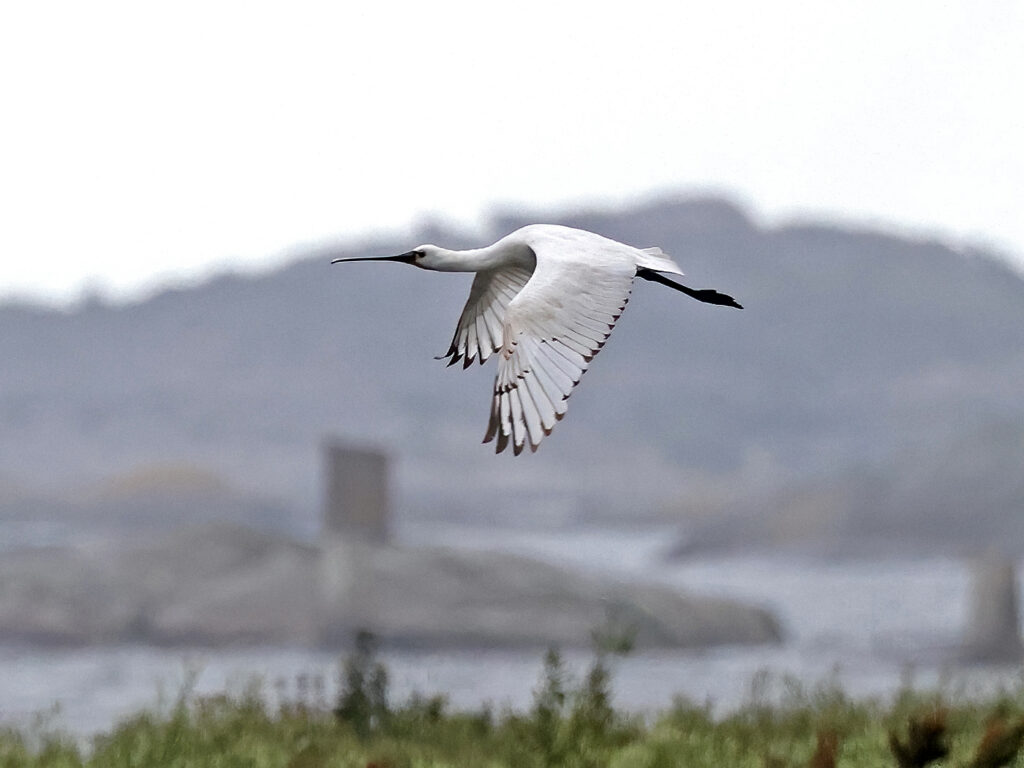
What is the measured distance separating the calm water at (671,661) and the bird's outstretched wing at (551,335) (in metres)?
3.38

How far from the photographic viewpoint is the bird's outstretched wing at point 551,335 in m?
5.40

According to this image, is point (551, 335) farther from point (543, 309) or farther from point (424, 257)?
point (424, 257)

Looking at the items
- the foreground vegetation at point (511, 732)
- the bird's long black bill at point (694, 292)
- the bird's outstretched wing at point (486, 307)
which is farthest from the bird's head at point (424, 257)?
the foreground vegetation at point (511, 732)

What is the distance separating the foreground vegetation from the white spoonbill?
2.32m

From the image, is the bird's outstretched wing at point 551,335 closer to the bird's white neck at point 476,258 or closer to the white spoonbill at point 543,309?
the white spoonbill at point 543,309

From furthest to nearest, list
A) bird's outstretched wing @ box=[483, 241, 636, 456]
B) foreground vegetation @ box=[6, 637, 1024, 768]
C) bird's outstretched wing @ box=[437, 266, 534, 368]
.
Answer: foreground vegetation @ box=[6, 637, 1024, 768] → bird's outstretched wing @ box=[437, 266, 534, 368] → bird's outstretched wing @ box=[483, 241, 636, 456]

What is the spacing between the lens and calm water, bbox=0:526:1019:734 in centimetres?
1038

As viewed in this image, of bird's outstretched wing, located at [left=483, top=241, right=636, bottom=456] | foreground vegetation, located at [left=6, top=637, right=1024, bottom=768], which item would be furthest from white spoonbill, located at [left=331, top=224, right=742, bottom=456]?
foreground vegetation, located at [left=6, top=637, right=1024, bottom=768]

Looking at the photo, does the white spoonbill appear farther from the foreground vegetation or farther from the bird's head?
the foreground vegetation

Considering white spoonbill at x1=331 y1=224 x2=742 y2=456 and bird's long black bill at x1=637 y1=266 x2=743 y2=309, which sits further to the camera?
bird's long black bill at x1=637 y1=266 x2=743 y2=309

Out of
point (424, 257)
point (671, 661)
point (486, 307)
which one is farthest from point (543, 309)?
point (671, 661)

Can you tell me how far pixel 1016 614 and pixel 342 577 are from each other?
26.6 m

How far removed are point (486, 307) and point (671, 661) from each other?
60607mm

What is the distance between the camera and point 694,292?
6.37 m
